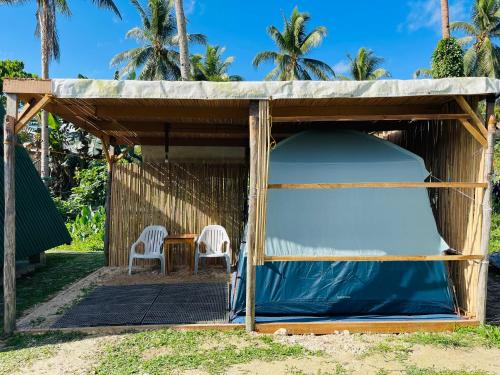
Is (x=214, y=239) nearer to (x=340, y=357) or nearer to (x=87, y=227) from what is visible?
(x=340, y=357)

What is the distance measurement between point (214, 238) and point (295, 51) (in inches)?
883

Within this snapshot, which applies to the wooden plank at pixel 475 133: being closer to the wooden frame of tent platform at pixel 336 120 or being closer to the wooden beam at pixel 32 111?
the wooden frame of tent platform at pixel 336 120

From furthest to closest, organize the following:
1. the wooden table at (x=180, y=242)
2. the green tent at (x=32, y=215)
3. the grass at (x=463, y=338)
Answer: the wooden table at (x=180, y=242) < the green tent at (x=32, y=215) < the grass at (x=463, y=338)

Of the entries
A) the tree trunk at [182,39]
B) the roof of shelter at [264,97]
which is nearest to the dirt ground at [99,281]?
the roof of shelter at [264,97]

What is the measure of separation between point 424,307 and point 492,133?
212 cm

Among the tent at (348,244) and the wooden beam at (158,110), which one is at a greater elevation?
the wooden beam at (158,110)

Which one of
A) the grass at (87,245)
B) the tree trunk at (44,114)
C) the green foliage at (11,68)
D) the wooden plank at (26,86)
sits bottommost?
the grass at (87,245)

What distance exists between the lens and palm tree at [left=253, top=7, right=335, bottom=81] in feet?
86.9

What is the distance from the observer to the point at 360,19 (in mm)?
26734

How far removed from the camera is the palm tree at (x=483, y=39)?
25467mm

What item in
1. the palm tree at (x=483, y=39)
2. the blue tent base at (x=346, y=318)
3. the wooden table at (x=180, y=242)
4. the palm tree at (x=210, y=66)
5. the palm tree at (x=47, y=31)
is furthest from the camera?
Result: the palm tree at (x=483, y=39)

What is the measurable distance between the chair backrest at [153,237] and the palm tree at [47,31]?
745 centimetres

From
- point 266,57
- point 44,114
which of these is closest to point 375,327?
point 44,114

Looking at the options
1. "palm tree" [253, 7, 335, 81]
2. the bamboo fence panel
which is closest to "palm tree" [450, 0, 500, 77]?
"palm tree" [253, 7, 335, 81]
